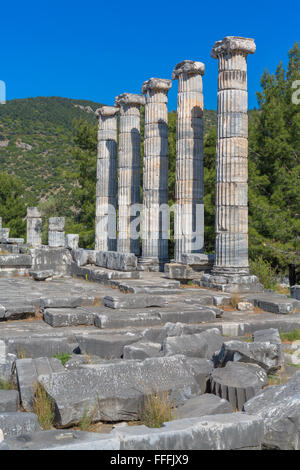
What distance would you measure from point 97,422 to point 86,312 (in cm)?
376

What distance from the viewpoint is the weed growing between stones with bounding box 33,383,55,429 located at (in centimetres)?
465

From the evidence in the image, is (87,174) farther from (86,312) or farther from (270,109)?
(86,312)

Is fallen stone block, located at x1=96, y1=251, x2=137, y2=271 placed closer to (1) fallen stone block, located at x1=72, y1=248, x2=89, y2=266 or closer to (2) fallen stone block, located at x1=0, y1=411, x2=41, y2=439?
(1) fallen stone block, located at x1=72, y1=248, x2=89, y2=266

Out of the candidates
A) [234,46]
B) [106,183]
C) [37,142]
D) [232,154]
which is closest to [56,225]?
[106,183]

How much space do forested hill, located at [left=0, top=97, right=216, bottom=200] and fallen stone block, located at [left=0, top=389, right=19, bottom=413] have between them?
46883 millimetres

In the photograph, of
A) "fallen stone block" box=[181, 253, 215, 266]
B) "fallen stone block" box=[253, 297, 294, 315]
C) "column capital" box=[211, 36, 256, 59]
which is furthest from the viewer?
"fallen stone block" box=[181, 253, 215, 266]

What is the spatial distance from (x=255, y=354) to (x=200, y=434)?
2.43 metres

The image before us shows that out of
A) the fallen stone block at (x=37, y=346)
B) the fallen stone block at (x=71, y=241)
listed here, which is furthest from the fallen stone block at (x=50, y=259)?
the fallen stone block at (x=37, y=346)

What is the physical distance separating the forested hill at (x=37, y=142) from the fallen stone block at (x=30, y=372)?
47.1 m

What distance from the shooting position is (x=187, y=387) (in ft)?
17.6

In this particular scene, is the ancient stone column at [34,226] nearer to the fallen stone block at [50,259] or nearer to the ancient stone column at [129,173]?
the ancient stone column at [129,173]

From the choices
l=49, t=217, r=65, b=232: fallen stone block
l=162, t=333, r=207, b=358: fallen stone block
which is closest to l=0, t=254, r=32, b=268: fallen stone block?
l=49, t=217, r=65, b=232: fallen stone block

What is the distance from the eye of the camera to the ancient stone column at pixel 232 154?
13516 mm

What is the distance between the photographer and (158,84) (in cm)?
1823
